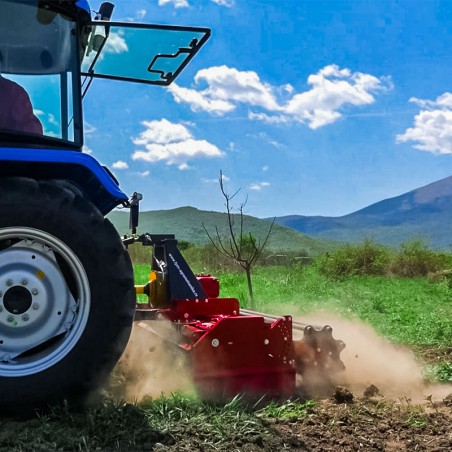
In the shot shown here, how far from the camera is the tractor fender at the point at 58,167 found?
3697 mm

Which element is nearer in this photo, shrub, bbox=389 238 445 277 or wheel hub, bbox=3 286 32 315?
wheel hub, bbox=3 286 32 315

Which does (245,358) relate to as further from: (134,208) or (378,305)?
(378,305)

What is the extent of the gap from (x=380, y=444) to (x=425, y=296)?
1087 centimetres

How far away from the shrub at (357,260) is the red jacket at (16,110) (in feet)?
69.2

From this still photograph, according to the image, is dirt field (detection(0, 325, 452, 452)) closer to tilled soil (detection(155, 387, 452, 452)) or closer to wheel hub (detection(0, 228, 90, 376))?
tilled soil (detection(155, 387, 452, 452))

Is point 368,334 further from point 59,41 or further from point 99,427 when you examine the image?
point 59,41

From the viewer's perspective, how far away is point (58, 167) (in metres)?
3.94

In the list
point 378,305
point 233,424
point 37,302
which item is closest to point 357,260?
point 378,305

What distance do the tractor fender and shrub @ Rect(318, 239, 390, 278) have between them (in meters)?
20.9

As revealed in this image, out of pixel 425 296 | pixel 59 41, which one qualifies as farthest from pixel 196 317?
pixel 425 296

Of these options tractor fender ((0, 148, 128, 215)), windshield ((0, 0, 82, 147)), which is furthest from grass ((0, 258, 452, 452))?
windshield ((0, 0, 82, 147))

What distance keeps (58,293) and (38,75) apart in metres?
1.49

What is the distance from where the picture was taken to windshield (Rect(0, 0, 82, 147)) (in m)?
3.89

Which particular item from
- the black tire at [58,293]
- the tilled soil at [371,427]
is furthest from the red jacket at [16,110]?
the tilled soil at [371,427]
